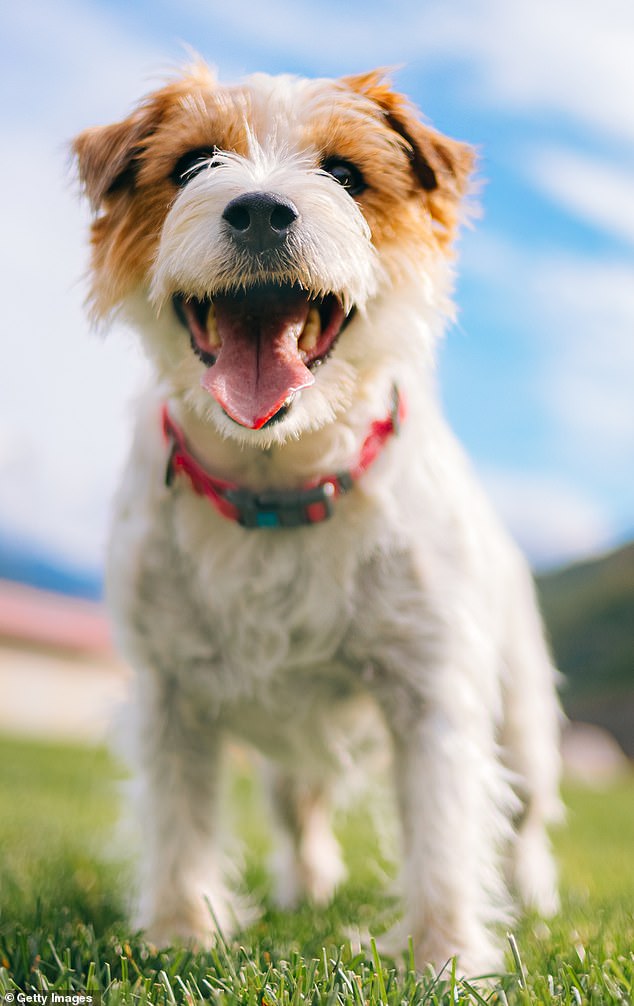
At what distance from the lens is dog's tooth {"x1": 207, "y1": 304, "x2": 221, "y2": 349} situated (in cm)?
256

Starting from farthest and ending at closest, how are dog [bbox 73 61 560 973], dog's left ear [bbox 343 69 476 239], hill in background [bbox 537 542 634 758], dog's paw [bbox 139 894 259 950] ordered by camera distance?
hill in background [bbox 537 542 634 758] < dog's paw [bbox 139 894 259 950] < dog's left ear [bbox 343 69 476 239] < dog [bbox 73 61 560 973]

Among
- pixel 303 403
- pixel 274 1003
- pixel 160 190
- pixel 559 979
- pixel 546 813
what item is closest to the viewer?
pixel 274 1003

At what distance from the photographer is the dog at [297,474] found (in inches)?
97.7

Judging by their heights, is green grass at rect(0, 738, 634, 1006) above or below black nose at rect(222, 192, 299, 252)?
below

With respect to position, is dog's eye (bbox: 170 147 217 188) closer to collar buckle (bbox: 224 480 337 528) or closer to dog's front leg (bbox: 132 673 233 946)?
collar buckle (bbox: 224 480 337 528)

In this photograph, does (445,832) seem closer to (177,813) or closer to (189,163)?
(177,813)

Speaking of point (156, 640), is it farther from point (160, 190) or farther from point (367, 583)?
point (160, 190)

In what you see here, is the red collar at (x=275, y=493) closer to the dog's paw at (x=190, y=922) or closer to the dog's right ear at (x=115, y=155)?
the dog's right ear at (x=115, y=155)

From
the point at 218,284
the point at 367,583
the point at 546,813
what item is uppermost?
the point at 218,284

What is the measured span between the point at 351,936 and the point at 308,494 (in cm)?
114

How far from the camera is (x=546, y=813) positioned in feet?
12.7

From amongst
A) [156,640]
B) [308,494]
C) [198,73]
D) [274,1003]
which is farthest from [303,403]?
[274,1003]

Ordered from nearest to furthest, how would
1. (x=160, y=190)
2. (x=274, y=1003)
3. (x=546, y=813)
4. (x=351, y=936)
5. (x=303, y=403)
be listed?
(x=274, y=1003), (x=303, y=403), (x=160, y=190), (x=351, y=936), (x=546, y=813)

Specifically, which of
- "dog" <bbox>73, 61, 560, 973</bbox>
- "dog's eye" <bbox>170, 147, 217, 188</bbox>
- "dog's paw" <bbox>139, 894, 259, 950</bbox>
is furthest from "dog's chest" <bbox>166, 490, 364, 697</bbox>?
"dog's eye" <bbox>170, 147, 217, 188</bbox>
